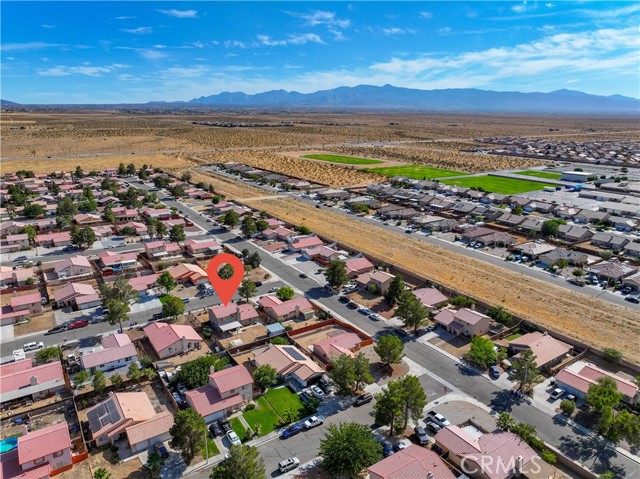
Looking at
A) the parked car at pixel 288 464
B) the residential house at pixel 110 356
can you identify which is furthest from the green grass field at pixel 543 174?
the residential house at pixel 110 356

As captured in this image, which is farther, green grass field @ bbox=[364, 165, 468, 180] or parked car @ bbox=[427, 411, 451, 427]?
green grass field @ bbox=[364, 165, 468, 180]

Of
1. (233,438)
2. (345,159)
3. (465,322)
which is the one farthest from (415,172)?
(233,438)

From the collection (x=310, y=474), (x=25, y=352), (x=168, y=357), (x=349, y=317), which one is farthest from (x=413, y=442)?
(x=25, y=352)

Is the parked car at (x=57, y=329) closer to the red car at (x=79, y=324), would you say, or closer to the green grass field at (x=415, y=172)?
the red car at (x=79, y=324)

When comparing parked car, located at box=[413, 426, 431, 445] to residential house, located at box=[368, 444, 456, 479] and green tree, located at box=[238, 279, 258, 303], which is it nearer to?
residential house, located at box=[368, 444, 456, 479]

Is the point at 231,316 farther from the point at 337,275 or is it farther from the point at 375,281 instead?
the point at 375,281

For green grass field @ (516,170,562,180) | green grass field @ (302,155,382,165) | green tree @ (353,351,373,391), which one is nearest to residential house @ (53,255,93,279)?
green tree @ (353,351,373,391)
